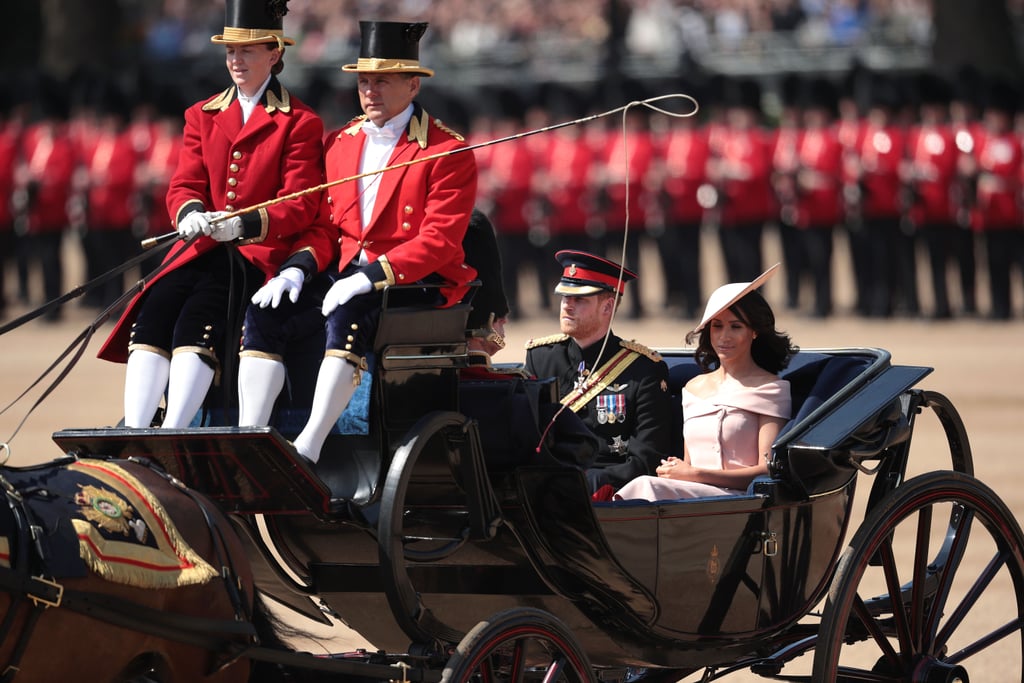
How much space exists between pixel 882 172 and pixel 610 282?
Answer: 35.5 ft

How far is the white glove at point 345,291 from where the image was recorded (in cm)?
421

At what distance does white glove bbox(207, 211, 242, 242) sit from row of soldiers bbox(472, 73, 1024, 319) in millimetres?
11440

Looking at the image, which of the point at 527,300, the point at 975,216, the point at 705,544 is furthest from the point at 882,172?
the point at 705,544

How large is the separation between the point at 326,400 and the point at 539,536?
572 millimetres

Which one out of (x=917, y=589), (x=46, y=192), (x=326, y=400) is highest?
(x=326, y=400)

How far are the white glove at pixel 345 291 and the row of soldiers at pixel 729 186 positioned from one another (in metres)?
11.8

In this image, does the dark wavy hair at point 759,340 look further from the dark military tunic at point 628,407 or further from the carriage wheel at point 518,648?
the carriage wheel at point 518,648

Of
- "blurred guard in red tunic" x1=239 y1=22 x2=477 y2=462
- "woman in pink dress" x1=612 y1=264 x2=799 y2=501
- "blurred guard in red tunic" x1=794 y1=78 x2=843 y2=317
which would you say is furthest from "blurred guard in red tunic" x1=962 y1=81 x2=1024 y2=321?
"blurred guard in red tunic" x1=239 y1=22 x2=477 y2=462

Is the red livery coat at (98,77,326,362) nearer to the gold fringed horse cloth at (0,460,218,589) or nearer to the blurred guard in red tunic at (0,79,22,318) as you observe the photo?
the gold fringed horse cloth at (0,460,218,589)

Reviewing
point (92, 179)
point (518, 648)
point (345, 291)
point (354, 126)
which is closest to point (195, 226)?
point (345, 291)

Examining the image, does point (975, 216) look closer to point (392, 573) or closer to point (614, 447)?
point (614, 447)

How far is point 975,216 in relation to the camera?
1548cm

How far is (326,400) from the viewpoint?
4.17m

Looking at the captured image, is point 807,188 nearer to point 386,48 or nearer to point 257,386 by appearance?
point 386,48
